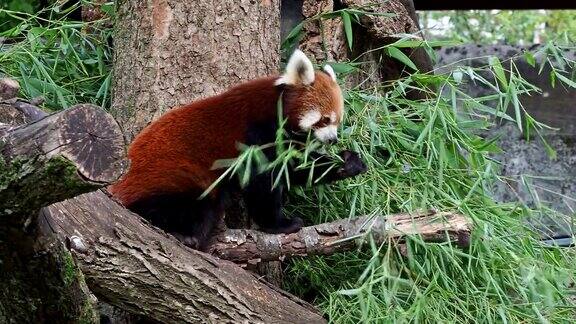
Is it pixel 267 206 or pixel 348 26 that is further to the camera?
pixel 348 26

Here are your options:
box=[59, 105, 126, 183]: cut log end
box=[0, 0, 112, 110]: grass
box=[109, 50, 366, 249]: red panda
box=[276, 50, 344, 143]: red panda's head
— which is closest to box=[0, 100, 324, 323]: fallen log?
Result: box=[59, 105, 126, 183]: cut log end

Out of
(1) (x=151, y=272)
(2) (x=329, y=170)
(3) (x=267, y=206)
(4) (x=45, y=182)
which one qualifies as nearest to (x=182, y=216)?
(3) (x=267, y=206)

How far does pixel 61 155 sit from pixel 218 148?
52.0 inches

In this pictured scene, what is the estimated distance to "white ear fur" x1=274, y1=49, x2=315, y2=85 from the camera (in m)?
3.15

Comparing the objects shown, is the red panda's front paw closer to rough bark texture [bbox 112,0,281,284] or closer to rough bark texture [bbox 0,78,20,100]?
rough bark texture [bbox 112,0,281,284]

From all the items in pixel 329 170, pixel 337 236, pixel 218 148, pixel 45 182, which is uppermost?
pixel 45 182

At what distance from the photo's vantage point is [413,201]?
3.08 m

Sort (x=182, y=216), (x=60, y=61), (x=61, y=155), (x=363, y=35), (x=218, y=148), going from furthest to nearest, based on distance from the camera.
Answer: (x=363, y=35), (x=60, y=61), (x=218, y=148), (x=182, y=216), (x=61, y=155)

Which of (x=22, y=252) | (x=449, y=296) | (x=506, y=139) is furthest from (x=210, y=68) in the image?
(x=506, y=139)

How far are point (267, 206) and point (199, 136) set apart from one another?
1.18ft

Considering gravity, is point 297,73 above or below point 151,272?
above

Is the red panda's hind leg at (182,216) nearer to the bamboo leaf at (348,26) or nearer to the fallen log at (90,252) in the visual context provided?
the fallen log at (90,252)

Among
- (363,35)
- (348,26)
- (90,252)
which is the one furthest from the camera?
(363,35)

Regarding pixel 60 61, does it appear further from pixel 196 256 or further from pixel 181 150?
pixel 196 256
